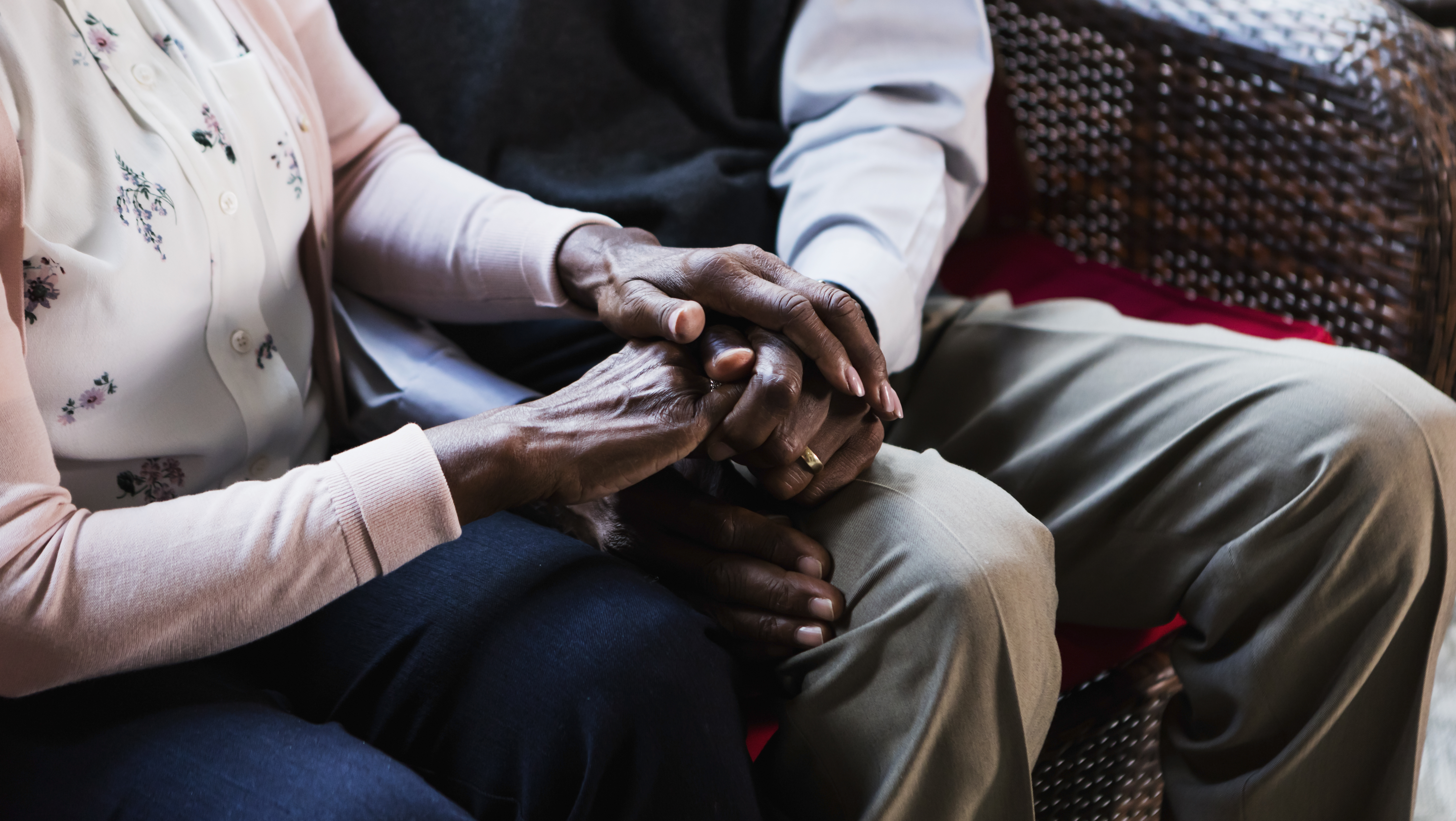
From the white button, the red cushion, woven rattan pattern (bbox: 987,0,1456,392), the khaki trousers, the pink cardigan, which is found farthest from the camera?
the red cushion

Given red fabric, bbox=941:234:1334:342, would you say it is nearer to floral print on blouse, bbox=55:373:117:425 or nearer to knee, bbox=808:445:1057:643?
knee, bbox=808:445:1057:643

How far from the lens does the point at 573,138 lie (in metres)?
1.00

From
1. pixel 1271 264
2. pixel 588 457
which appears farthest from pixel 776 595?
pixel 1271 264

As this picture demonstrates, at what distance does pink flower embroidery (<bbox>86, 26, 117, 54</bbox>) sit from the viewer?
0.66 meters

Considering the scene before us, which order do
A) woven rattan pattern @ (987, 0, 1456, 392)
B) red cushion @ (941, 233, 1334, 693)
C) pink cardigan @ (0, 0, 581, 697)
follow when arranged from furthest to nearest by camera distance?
red cushion @ (941, 233, 1334, 693)
woven rattan pattern @ (987, 0, 1456, 392)
pink cardigan @ (0, 0, 581, 697)

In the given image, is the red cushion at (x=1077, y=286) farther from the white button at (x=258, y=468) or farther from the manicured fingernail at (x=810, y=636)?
the white button at (x=258, y=468)

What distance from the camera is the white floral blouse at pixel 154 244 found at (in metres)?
0.62

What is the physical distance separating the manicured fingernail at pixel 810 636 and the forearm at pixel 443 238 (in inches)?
13.4

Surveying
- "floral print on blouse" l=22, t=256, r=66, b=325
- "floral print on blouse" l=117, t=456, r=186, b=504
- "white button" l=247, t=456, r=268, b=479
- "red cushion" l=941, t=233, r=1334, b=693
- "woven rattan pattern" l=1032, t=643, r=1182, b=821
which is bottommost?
"woven rattan pattern" l=1032, t=643, r=1182, b=821

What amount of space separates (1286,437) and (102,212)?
0.83m

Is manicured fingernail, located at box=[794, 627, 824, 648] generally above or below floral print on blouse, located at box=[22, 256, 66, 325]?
below

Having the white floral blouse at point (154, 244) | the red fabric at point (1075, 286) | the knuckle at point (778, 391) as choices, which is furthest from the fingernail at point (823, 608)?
the red fabric at point (1075, 286)

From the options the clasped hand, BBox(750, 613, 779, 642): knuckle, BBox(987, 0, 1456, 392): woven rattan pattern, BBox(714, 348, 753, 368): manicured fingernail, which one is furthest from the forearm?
BBox(987, 0, 1456, 392): woven rattan pattern

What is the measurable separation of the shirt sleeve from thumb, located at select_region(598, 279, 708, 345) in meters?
0.23
